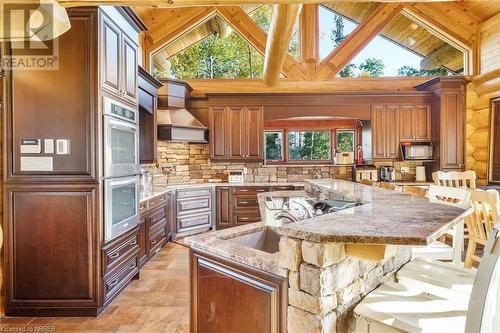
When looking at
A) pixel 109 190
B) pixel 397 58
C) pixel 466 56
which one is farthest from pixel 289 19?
pixel 466 56

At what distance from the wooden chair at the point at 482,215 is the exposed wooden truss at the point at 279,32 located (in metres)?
2.49

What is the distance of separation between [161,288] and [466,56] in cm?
669

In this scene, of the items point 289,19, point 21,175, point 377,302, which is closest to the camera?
point 377,302

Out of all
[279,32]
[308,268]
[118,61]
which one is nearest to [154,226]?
[118,61]

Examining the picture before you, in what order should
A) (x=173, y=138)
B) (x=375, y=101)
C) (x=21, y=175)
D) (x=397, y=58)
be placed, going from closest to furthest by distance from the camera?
(x=21, y=175) → (x=173, y=138) → (x=375, y=101) → (x=397, y=58)

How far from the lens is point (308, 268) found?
1.02 meters

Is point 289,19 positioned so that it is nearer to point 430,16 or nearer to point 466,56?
point 430,16

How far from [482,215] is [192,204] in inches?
153

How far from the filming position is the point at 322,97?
17.4 feet

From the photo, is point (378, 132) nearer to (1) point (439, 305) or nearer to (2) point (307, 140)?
(2) point (307, 140)

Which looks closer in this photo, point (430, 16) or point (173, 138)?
point (173, 138)

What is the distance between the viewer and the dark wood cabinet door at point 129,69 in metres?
2.80

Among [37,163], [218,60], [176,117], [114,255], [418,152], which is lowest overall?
[114,255]

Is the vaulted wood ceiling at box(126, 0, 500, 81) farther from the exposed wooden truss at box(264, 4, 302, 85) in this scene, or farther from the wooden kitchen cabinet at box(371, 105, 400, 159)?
the exposed wooden truss at box(264, 4, 302, 85)
